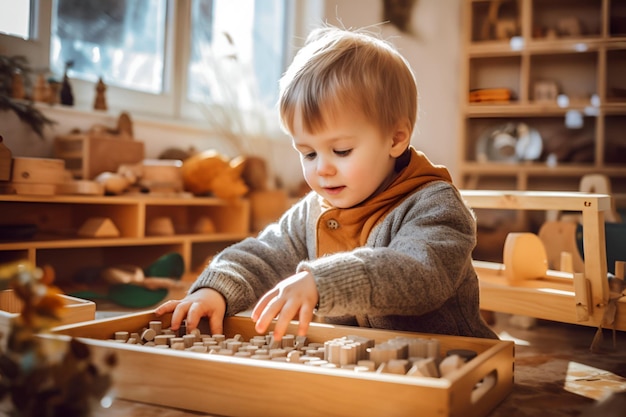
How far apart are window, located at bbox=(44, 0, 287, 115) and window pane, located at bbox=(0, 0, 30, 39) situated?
0.17m

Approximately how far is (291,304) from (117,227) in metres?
1.53

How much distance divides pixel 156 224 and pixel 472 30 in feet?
6.99

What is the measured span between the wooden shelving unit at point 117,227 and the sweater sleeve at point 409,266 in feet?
3.87

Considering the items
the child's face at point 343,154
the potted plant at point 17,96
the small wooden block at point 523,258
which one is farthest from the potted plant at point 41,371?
the potted plant at point 17,96

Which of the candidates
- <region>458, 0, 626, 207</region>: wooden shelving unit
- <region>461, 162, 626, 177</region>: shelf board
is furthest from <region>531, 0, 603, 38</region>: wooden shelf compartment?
<region>461, 162, 626, 177</region>: shelf board

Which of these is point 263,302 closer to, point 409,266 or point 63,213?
point 409,266

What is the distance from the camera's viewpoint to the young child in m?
0.91

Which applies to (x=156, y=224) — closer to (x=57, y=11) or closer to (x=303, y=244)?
(x=57, y=11)

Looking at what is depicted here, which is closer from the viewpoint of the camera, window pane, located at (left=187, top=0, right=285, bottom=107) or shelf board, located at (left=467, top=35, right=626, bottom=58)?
window pane, located at (left=187, top=0, right=285, bottom=107)

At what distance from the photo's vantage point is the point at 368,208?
110 cm

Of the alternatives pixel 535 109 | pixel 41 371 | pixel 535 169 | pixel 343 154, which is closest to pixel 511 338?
pixel 343 154

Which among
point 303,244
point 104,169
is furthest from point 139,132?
point 303,244

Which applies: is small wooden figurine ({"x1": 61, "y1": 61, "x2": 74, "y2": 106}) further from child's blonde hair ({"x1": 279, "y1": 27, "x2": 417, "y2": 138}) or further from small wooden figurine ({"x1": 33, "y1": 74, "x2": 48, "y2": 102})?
child's blonde hair ({"x1": 279, "y1": 27, "x2": 417, "y2": 138})

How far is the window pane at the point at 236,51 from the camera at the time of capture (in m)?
2.89
